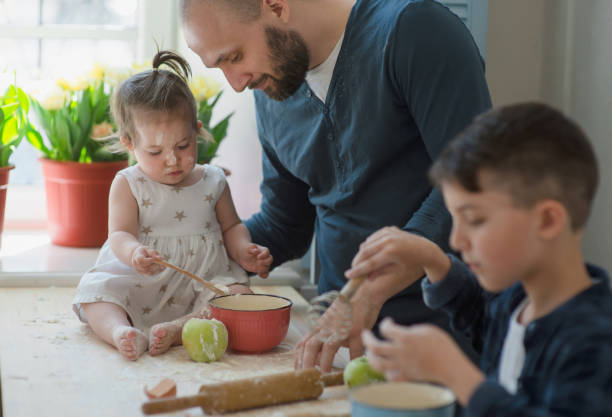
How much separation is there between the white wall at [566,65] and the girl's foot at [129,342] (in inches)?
45.3

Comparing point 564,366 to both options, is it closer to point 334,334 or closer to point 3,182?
point 334,334

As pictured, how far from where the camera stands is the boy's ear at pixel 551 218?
71cm

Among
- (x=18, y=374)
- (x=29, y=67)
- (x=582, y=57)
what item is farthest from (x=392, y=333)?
(x=29, y=67)

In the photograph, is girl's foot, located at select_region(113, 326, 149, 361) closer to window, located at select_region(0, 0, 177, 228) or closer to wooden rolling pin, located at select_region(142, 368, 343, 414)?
wooden rolling pin, located at select_region(142, 368, 343, 414)

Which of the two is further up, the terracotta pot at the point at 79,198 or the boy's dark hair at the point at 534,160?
the boy's dark hair at the point at 534,160

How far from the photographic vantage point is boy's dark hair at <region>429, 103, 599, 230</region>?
710 mm

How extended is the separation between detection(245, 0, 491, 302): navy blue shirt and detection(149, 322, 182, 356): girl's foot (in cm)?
40

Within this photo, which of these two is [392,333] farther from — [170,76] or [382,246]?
[170,76]

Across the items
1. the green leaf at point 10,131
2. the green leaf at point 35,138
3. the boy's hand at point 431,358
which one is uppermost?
the boy's hand at point 431,358

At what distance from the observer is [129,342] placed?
1.21 meters

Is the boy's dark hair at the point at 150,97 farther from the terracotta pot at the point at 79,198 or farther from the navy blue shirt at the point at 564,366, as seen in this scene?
the navy blue shirt at the point at 564,366

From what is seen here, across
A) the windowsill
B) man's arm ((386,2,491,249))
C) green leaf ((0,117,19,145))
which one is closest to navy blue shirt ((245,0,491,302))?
man's arm ((386,2,491,249))

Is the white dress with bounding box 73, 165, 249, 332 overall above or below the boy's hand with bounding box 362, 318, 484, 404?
below

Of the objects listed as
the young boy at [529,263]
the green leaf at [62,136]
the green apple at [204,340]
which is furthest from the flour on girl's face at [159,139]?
the young boy at [529,263]
